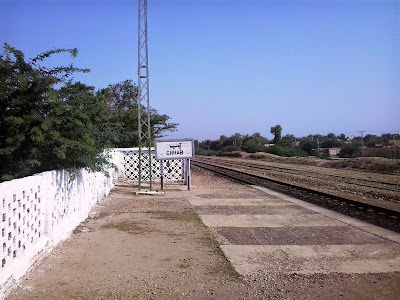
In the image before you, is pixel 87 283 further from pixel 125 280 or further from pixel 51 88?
pixel 51 88

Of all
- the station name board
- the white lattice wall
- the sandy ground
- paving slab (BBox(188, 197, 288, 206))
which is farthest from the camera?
the white lattice wall

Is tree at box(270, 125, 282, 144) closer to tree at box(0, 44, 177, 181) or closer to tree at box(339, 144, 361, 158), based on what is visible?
tree at box(339, 144, 361, 158)

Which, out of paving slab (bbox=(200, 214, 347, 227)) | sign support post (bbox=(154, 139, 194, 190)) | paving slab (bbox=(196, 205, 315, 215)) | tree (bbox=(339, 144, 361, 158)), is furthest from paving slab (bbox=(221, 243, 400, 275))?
tree (bbox=(339, 144, 361, 158))

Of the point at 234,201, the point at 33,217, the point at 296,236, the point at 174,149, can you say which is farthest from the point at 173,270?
the point at 174,149

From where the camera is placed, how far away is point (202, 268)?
21.0 feet

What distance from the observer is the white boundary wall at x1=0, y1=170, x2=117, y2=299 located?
502 centimetres

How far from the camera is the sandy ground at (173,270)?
5340 millimetres

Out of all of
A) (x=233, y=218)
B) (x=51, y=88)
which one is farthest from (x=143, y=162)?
(x=51, y=88)

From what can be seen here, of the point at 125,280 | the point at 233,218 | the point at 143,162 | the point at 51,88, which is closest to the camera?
the point at 125,280

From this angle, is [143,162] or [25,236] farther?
[143,162]

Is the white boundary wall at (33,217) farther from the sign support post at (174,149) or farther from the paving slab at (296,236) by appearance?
the sign support post at (174,149)

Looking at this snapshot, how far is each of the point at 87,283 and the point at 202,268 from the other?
1688 mm

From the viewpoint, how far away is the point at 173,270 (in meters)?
6.28

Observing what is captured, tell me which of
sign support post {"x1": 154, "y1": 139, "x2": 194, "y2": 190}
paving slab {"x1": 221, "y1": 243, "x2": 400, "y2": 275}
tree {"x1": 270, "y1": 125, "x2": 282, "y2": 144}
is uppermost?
tree {"x1": 270, "y1": 125, "x2": 282, "y2": 144}
